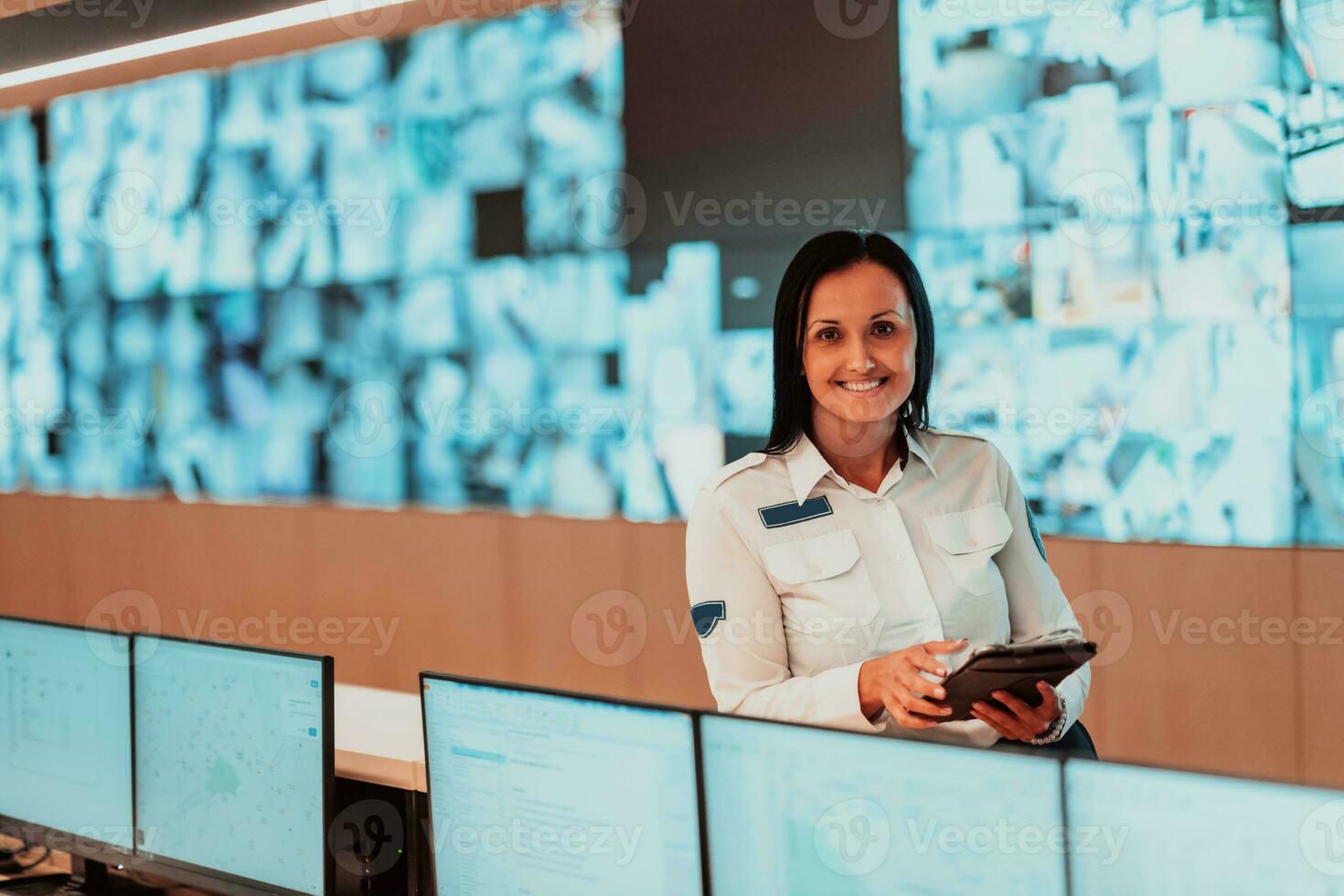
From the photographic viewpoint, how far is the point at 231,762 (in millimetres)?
1746

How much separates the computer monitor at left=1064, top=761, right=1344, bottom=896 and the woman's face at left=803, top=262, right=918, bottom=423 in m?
0.88

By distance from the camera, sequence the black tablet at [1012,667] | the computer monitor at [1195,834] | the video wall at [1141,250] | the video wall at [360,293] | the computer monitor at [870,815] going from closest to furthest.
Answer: the computer monitor at [1195,834] → the computer monitor at [870,815] → the black tablet at [1012,667] → the video wall at [1141,250] → the video wall at [360,293]

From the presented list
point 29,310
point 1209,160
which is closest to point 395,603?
point 29,310

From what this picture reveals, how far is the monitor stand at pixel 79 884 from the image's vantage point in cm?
202

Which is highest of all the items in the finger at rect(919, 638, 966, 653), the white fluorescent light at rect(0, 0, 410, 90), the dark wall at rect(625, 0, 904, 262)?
the dark wall at rect(625, 0, 904, 262)

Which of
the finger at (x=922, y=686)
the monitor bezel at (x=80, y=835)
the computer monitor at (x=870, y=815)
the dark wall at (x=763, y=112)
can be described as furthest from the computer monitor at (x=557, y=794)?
the dark wall at (x=763, y=112)

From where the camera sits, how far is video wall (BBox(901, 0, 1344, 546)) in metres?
2.90

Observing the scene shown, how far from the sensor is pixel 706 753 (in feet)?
4.27

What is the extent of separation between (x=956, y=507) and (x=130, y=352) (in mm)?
4525

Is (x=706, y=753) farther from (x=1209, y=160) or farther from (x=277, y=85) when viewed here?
(x=277, y=85)

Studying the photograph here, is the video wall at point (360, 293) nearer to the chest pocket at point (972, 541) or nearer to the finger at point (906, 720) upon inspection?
Result: the chest pocket at point (972, 541)

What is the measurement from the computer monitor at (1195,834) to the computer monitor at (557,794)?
42 cm

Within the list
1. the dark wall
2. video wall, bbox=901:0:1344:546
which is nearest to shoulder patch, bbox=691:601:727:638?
video wall, bbox=901:0:1344:546

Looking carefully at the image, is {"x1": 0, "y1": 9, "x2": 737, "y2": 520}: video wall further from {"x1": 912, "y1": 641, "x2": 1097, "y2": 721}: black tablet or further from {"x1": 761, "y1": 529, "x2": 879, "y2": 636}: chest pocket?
{"x1": 912, "y1": 641, "x2": 1097, "y2": 721}: black tablet
